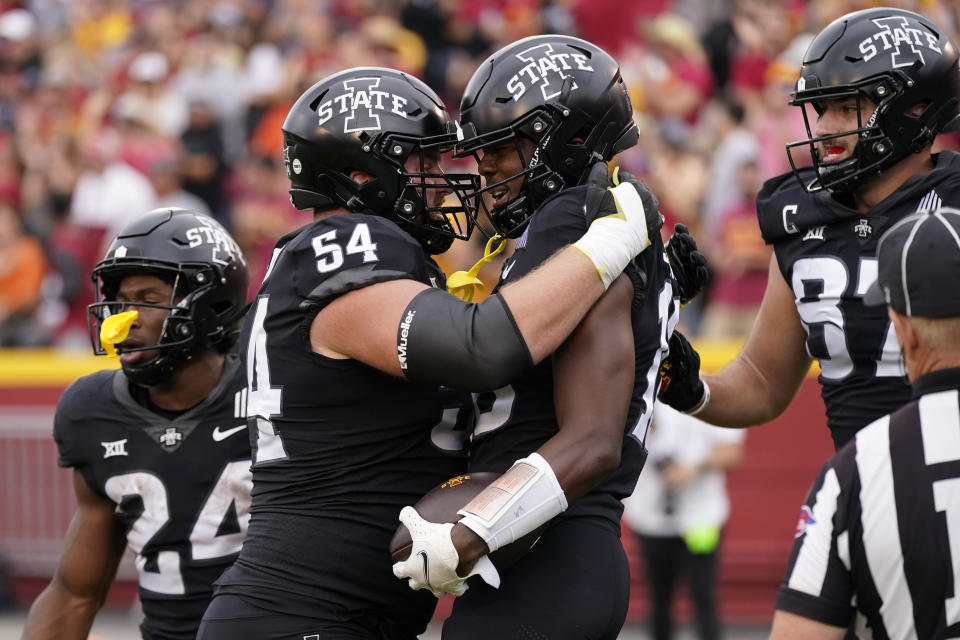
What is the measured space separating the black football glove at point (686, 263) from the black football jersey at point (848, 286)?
10.4 inches

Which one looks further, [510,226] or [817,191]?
[817,191]

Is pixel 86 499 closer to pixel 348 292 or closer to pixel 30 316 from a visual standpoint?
pixel 348 292

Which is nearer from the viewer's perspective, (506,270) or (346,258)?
(346,258)

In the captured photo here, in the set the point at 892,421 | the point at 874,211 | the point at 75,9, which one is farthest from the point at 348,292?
the point at 75,9

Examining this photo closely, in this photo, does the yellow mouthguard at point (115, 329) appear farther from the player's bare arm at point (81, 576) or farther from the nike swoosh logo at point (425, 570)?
the nike swoosh logo at point (425, 570)

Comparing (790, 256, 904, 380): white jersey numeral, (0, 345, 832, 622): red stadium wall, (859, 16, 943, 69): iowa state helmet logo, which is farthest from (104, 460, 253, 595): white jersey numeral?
(0, 345, 832, 622): red stadium wall

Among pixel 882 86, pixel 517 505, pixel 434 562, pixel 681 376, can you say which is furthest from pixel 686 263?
pixel 434 562

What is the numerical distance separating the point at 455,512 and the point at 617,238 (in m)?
0.76

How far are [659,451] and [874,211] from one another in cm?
352

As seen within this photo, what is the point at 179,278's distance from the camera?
13.8 ft

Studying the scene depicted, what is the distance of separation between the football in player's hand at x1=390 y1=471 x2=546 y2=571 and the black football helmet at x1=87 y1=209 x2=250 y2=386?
1312 millimetres

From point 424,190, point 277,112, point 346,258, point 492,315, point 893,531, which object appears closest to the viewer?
point 893,531

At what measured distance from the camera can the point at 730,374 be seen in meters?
4.36

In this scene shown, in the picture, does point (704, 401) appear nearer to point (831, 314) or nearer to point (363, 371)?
point (831, 314)
